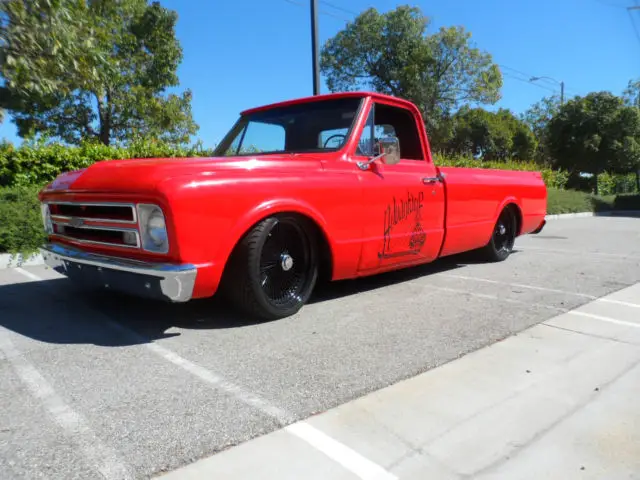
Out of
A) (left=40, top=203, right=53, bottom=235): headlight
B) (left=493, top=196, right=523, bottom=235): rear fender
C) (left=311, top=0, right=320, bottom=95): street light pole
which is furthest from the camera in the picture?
(left=311, top=0, right=320, bottom=95): street light pole

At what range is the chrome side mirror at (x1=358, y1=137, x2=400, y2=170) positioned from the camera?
412 cm

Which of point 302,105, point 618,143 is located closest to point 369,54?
point 618,143

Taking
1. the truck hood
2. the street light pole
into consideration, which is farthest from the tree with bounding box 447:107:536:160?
the truck hood

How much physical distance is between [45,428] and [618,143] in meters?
27.0

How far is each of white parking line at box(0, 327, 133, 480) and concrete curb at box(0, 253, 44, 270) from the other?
3787 millimetres

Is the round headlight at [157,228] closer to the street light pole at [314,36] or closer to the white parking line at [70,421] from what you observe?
the white parking line at [70,421]

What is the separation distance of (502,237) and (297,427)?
210 inches

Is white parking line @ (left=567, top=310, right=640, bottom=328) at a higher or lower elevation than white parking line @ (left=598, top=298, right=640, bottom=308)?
higher

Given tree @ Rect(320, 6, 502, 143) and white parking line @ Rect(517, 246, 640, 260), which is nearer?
white parking line @ Rect(517, 246, 640, 260)

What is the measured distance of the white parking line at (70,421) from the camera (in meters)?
1.80

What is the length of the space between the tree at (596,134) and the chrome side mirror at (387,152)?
23.8 m

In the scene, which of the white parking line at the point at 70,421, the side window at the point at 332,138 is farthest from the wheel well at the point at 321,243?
the white parking line at the point at 70,421

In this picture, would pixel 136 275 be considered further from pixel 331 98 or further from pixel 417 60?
pixel 417 60

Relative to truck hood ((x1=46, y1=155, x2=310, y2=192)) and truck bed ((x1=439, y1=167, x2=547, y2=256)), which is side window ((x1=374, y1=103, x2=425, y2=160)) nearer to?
truck bed ((x1=439, y1=167, x2=547, y2=256))
